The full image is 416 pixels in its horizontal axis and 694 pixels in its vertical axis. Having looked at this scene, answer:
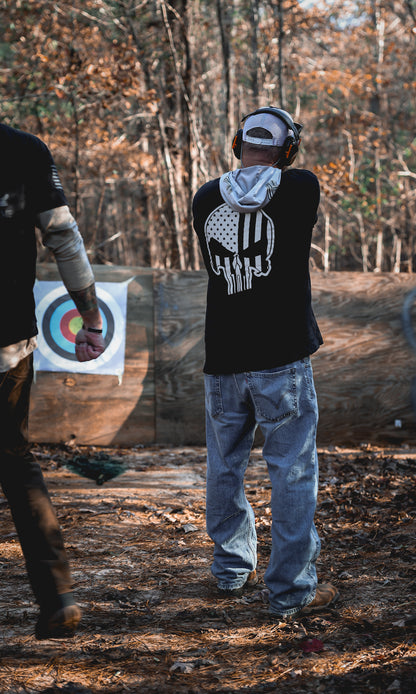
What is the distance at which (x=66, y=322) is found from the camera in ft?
22.4

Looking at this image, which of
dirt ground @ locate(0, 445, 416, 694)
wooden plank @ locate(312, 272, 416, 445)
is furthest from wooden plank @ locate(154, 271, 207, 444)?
dirt ground @ locate(0, 445, 416, 694)

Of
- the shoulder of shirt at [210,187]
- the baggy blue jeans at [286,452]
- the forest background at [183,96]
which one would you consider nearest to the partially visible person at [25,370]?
the shoulder of shirt at [210,187]

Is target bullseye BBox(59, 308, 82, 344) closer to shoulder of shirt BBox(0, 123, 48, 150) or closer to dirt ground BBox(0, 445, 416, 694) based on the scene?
dirt ground BBox(0, 445, 416, 694)

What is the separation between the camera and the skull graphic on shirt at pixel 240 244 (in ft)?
8.86

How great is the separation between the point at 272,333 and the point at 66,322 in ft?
14.8

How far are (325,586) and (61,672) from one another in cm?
119

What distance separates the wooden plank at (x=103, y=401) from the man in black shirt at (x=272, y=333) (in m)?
3.84

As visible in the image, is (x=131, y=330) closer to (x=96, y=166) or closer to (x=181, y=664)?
(x=181, y=664)

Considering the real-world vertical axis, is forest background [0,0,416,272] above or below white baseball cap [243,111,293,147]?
above

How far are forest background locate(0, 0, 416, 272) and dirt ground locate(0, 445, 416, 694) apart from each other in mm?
5566

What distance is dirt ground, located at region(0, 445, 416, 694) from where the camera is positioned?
2.28m

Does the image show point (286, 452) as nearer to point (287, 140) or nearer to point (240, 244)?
point (240, 244)

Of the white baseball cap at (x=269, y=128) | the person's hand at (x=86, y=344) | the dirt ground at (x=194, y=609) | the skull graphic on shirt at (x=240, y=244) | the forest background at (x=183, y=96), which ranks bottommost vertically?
the dirt ground at (x=194, y=609)

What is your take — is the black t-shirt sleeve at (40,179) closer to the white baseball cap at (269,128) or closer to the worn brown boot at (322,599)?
the white baseball cap at (269,128)
